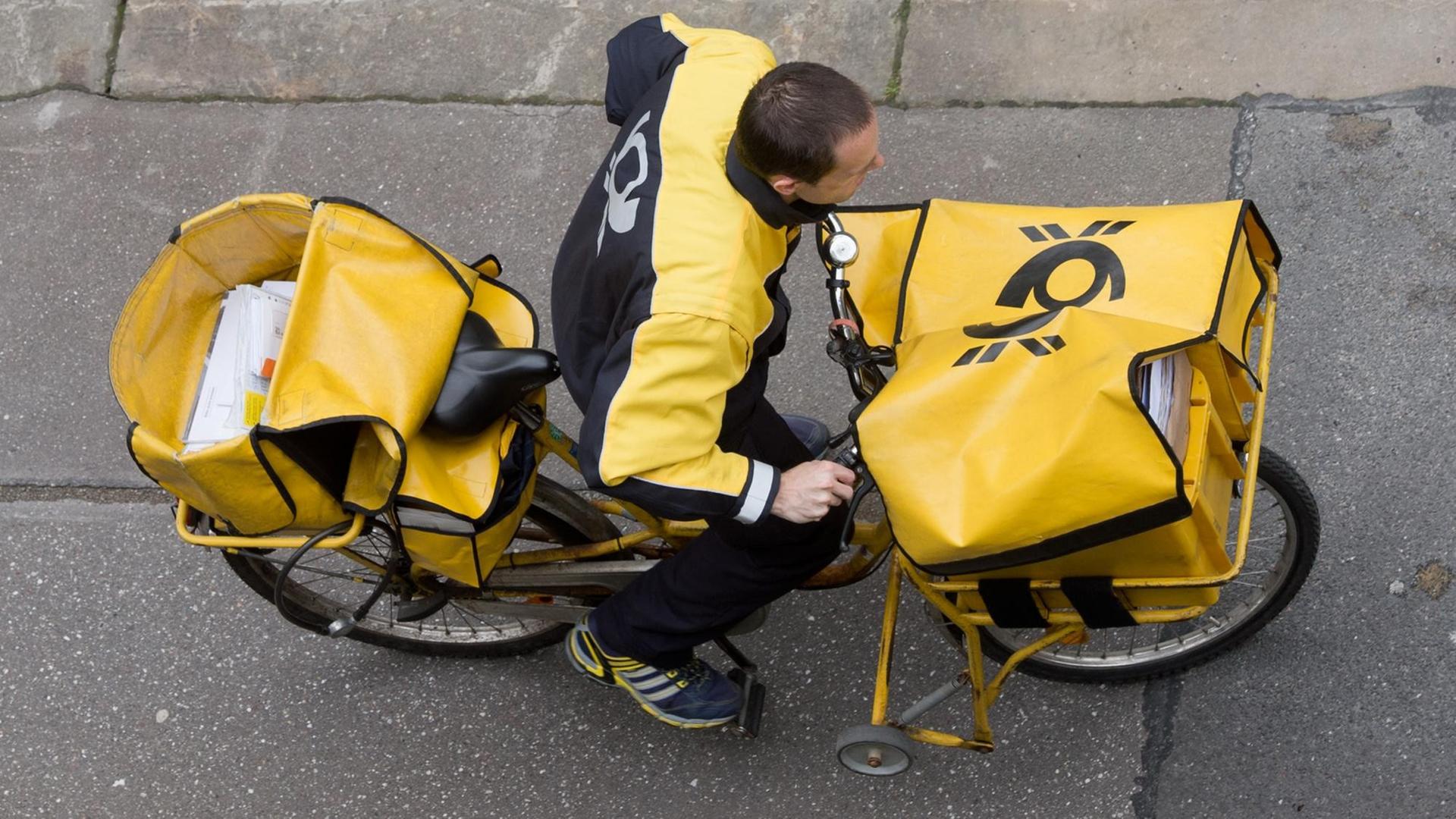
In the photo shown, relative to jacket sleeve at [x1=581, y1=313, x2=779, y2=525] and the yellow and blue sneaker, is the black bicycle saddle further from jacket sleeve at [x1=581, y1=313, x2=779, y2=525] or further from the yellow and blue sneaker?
the yellow and blue sneaker

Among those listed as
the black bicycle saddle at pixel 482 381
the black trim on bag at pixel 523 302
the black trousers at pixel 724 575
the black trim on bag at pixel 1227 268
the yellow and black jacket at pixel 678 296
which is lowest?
the black trousers at pixel 724 575

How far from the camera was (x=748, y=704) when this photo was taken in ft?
10.1

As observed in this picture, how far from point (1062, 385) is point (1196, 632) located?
1.38 m

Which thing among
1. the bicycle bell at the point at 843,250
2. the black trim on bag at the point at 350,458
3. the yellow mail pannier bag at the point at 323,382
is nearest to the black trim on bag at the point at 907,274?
the bicycle bell at the point at 843,250

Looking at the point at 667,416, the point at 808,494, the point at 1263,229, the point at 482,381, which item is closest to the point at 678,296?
the point at 667,416

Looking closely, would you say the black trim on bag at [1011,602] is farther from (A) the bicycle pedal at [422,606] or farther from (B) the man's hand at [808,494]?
(A) the bicycle pedal at [422,606]

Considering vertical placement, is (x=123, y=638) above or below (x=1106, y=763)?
below

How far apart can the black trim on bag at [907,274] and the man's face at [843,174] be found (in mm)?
207

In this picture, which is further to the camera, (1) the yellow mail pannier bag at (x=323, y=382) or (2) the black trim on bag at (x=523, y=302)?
(2) the black trim on bag at (x=523, y=302)

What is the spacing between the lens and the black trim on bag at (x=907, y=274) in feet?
7.48

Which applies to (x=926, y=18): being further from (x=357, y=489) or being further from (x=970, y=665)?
(x=357, y=489)

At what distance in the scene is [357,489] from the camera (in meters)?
2.42

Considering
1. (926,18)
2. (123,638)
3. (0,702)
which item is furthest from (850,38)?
(0,702)

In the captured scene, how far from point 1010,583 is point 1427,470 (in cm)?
160
